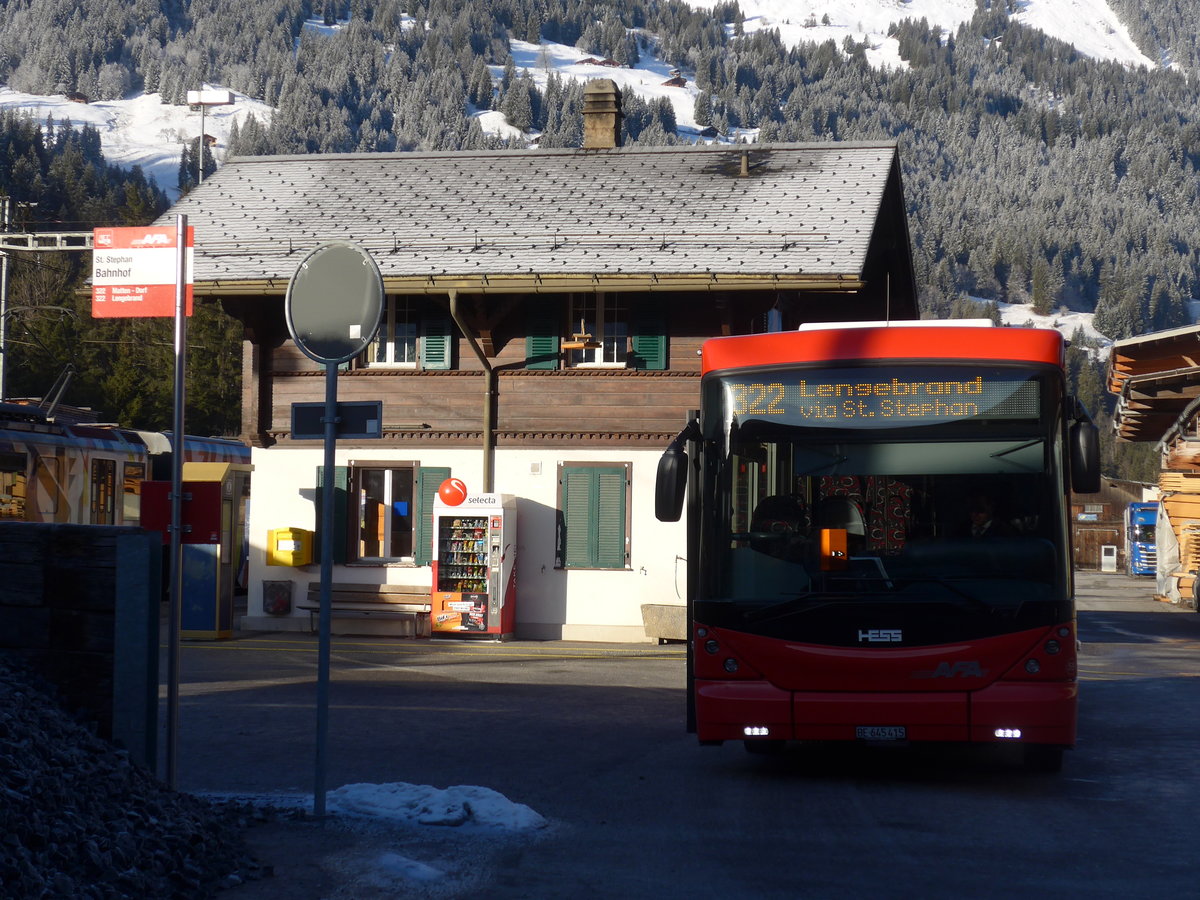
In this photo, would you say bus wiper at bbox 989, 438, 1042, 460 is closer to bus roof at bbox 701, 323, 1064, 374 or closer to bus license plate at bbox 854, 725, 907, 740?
bus roof at bbox 701, 323, 1064, 374

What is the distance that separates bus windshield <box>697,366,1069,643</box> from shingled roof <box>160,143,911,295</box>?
11608 mm

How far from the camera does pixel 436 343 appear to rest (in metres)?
23.3

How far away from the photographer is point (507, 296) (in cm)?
2275

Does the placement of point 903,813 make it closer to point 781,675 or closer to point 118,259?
point 781,675

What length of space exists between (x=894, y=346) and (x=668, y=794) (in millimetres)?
3196

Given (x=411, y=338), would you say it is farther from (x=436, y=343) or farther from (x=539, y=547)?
(x=539, y=547)

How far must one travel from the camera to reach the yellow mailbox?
74.9ft

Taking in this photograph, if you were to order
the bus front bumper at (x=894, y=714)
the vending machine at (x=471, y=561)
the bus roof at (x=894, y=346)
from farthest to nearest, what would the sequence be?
the vending machine at (x=471, y=561) → the bus roof at (x=894, y=346) → the bus front bumper at (x=894, y=714)

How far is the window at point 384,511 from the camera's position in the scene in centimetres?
2291

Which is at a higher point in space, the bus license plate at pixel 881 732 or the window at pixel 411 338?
the window at pixel 411 338

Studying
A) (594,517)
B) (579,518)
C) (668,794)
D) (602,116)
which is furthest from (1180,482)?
(668,794)

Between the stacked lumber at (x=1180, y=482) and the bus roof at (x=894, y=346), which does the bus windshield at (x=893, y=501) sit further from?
the stacked lumber at (x=1180, y=482)

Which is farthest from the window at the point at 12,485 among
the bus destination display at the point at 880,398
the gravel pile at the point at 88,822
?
the gravel pile at the point at 88,822

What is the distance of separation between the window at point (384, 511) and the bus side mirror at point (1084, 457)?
46.3 ft
